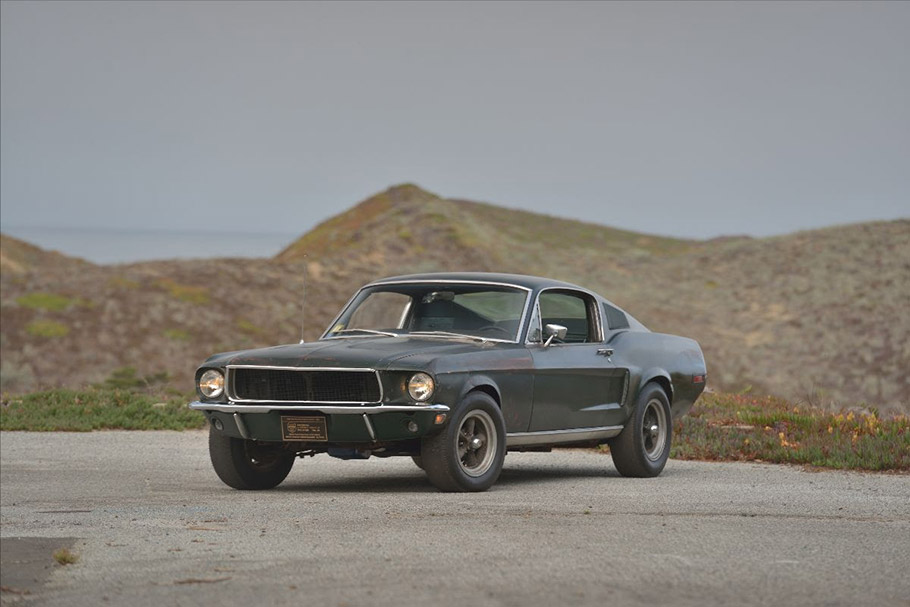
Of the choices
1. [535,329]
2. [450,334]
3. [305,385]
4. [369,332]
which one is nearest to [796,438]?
[535,329]

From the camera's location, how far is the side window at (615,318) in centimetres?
1265

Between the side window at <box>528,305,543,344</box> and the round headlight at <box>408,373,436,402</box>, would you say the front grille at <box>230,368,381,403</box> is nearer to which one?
the round headlight at <box>408,373,436,402</box>

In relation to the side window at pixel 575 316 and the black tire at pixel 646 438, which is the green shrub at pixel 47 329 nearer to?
the side window at pixel 575 316

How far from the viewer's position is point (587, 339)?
40.8 feet

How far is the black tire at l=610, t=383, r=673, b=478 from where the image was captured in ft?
40.0

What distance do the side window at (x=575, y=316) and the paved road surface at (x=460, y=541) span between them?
1290mm

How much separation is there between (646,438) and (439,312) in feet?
7.95

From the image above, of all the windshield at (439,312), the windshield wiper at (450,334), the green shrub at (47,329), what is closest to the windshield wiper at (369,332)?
the windshield at (439,312)

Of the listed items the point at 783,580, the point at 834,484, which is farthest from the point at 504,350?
the point at 783,580

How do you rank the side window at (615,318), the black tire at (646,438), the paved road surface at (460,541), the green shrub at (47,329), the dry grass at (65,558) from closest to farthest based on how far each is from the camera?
the paved road surface at (460,541) < the dry grass at (65,558) < the black tire at (646,438) < the side window at (615,318) < the green shrub at (47,329)

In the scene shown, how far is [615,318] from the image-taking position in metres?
12.8

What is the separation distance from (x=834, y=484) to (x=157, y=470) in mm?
6021

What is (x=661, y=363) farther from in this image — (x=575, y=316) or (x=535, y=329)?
(x=535, y=329)

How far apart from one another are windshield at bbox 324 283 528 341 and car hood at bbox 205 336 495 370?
1.14 feet
